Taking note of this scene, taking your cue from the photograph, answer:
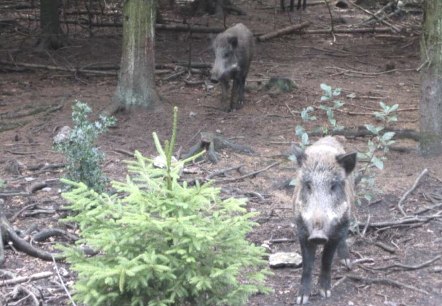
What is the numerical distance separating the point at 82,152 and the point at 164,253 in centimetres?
258

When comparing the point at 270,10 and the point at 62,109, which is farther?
the point at 270,10

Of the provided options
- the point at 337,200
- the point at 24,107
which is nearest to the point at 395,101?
the point at 24,107

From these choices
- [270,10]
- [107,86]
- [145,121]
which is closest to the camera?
[145,121]

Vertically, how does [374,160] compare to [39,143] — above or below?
above

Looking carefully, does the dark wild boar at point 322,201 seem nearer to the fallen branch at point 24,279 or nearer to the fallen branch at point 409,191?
the fallen branch at point 409,191

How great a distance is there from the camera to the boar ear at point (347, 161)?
4645 mm

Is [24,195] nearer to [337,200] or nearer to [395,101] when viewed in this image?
[337,200]

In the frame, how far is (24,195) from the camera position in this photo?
6.70m

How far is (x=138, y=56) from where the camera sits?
9.23 m

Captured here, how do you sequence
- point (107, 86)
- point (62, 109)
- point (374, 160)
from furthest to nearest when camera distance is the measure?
point (107, 86)
point (62, 109)
point (374, 160)

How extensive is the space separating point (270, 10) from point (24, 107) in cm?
1101

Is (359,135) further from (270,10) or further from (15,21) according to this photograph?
(270,10)

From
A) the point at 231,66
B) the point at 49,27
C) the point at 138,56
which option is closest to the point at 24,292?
the point at 138,56

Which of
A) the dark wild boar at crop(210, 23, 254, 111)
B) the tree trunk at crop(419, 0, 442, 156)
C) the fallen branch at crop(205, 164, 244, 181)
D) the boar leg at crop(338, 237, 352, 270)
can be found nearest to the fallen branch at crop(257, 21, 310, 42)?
the dark wild boar at crop(210, 23, 254, 111)
